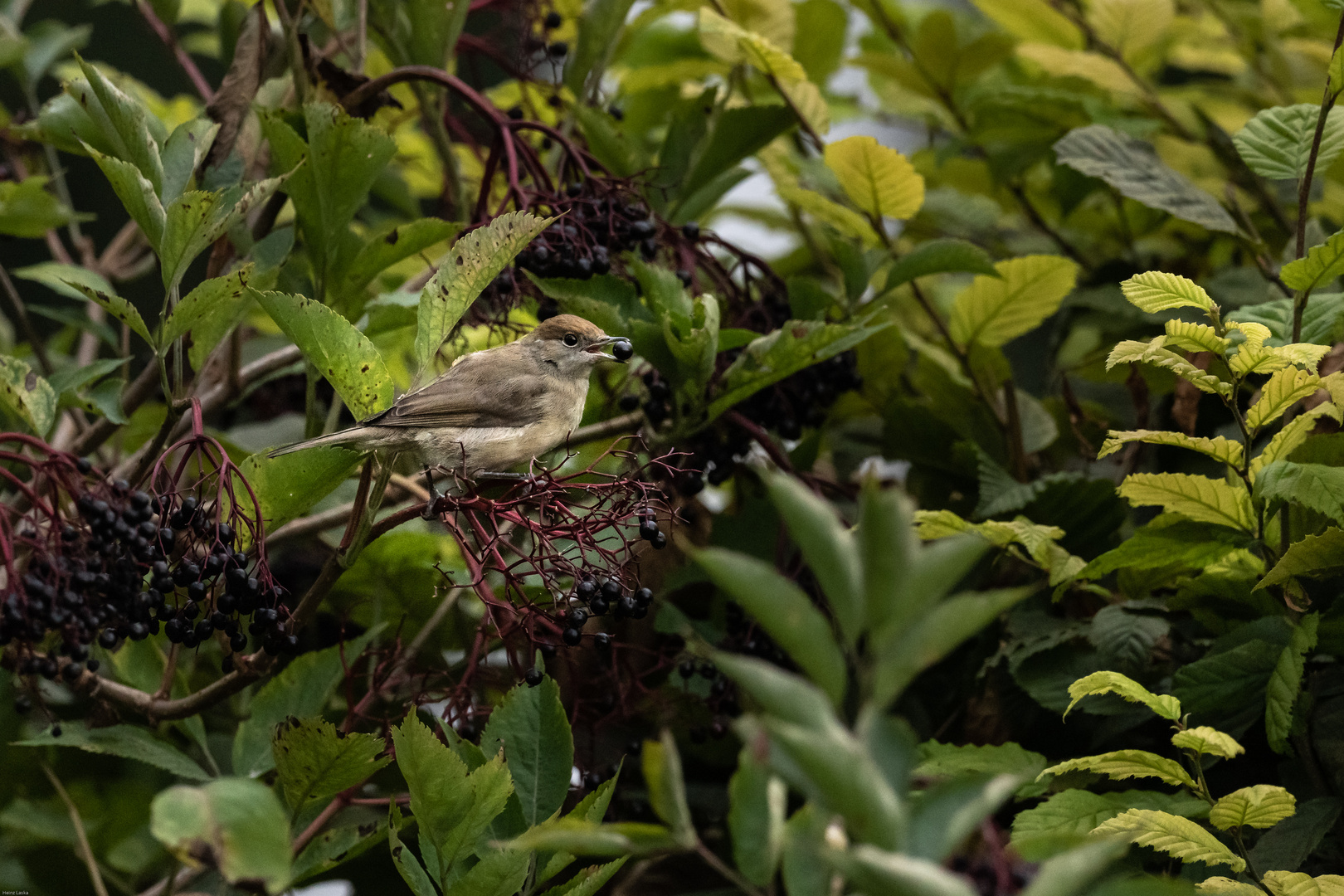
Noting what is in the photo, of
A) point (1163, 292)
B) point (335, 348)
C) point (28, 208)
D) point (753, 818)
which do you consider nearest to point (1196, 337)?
point (1163, 292)

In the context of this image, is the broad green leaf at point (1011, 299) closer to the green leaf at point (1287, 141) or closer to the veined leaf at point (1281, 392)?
the green leaf at point (1287, 141)

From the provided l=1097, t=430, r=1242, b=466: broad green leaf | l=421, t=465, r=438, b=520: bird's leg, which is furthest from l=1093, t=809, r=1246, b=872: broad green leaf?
l=421, t=465, r=438, b=520: bird's leg

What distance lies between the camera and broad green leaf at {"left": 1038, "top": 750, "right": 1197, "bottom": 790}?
1441 millimetres

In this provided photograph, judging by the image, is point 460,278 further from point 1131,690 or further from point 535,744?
point 1131,690

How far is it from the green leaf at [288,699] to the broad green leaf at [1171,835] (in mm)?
1161

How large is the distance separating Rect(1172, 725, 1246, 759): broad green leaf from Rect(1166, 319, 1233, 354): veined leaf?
0.50 m

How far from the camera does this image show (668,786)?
3.05ft

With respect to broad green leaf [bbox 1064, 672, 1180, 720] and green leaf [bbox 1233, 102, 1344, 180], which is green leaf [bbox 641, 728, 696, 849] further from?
green leaf [bbox 1233, 102, 1344, 180]

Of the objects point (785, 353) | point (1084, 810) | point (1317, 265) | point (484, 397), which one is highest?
point (1317, 265)

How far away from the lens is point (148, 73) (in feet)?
15.2

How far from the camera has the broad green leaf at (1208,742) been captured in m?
1.37

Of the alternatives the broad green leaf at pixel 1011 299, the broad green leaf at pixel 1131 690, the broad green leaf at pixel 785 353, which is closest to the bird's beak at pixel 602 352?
the broad green leaf at pixel 785 353

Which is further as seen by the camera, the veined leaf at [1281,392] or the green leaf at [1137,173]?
the green leaf at [1137,173]

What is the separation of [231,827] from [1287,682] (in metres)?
1.27
